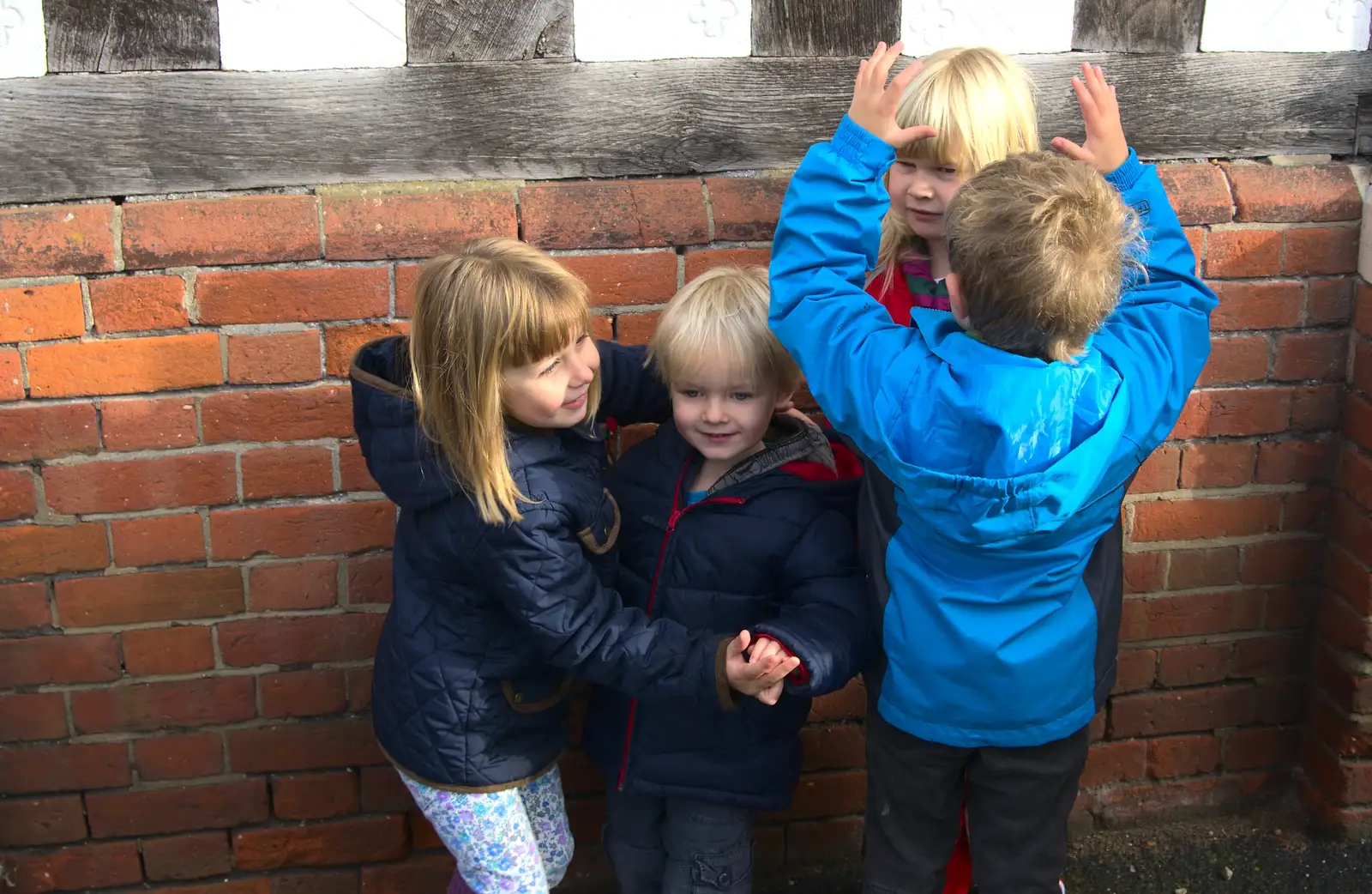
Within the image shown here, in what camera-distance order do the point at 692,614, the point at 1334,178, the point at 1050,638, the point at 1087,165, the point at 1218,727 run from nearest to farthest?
1. the point at 1087,165
2. the point at 1050,638
3. the point at 692,614
4. the point at 1334,178
5. the point at 1218,727

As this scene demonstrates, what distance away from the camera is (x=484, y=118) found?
2.56 m

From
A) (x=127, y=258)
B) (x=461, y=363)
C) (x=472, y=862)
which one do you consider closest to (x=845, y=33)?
(x=461, y=363)

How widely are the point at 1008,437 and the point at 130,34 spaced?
5.74 ft

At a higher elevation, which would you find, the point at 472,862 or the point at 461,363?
the point at 461,363

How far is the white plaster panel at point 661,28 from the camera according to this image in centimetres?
254

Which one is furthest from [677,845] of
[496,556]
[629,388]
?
[629,388]

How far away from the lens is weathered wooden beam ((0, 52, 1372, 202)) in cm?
246

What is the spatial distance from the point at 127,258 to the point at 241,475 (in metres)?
0.48

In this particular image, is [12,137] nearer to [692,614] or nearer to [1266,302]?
[692,614]

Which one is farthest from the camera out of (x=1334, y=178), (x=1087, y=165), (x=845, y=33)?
(x=1334, y=178)

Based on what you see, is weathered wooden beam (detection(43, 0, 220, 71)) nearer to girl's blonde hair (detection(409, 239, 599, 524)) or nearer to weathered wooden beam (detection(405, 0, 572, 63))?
weathered wooden beam (detection(405, 0, 572, 63))

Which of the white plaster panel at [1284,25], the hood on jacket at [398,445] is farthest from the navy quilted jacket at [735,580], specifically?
the white plaster panel at [1284,25]

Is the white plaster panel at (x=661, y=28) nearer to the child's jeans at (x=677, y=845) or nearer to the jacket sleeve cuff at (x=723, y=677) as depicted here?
the jacket sleeve cuff at (x=723, y=677)

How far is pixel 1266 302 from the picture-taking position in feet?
9.53
